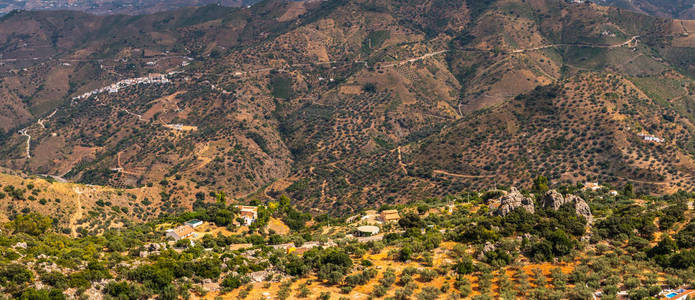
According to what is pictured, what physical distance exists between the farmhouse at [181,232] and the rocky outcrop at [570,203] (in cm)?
5366

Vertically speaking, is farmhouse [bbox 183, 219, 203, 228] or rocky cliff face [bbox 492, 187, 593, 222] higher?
rocky cliff face [bbox 492, 187, 593, 222]

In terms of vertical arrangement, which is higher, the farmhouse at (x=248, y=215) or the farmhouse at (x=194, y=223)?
the farmhouse at (x=194, y=223)

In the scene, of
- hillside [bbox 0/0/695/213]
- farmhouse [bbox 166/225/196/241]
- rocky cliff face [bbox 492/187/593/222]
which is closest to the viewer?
rocky cliff face [bbox 492/187/593/222]

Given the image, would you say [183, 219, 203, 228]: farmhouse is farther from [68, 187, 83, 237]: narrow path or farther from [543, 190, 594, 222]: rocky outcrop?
[543, 190, 594, 222]: rocky outcrop

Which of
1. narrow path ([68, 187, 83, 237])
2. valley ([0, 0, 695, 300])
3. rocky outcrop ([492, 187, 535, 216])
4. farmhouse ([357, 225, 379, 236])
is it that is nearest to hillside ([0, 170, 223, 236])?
narrow path ([68, 187, 83, 237])

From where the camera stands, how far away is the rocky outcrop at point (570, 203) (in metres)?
58.9

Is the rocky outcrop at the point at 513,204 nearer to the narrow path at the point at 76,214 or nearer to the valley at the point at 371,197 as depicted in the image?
the valley at the point at 371,197

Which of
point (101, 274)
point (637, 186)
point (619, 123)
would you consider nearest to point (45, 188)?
point (101, 274)

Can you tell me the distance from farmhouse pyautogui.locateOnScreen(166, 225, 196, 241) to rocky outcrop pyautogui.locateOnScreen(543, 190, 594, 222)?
5366 cm

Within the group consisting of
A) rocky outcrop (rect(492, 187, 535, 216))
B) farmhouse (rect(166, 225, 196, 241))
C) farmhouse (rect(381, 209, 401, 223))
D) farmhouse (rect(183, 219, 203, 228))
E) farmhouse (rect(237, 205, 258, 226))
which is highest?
rocky outcrop (rect(492, 187, 535, 216))

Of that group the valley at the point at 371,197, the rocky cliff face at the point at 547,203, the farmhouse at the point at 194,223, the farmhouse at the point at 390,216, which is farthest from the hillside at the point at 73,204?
the rocky cliff face at the point at 547,203

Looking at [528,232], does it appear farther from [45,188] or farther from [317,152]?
[317,152]

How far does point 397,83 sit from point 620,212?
456 feet

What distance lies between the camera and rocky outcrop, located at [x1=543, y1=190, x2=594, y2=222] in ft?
193
